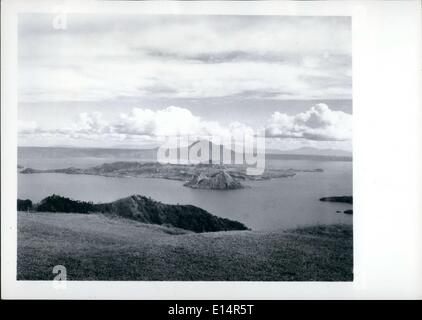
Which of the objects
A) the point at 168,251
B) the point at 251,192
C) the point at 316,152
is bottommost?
the point at 168,251

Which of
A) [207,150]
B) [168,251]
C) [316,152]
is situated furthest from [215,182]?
[316,152]

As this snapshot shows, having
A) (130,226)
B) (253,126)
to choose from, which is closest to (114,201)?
(130,226)

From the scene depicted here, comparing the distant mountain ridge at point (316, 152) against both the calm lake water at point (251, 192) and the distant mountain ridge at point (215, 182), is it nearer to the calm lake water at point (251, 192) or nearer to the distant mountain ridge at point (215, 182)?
the calm lake water at point (251, 192)

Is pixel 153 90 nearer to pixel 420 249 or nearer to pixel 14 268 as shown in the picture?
pixel 14 268

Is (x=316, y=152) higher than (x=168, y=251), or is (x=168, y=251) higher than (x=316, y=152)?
(x=316, y=152)

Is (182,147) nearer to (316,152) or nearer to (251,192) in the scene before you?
(251,192)
